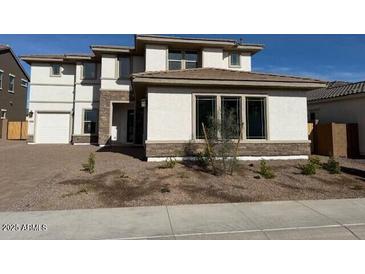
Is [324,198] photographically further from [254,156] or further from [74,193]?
[74,193]

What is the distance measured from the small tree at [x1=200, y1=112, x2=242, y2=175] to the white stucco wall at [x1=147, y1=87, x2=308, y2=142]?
164 centimetres

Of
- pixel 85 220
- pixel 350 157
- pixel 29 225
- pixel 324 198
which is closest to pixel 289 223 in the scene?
pixel 324 198

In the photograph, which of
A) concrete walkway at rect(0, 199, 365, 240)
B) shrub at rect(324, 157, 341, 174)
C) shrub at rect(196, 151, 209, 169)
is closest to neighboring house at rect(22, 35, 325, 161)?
shrub at rect(196, 151, 209, 169)

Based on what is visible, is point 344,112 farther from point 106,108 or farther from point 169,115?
point 106,108

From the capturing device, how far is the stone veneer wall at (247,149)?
10.9m

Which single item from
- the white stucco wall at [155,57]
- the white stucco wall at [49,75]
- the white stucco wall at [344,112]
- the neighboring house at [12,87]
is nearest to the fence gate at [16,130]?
the neighboring house at [12,87]

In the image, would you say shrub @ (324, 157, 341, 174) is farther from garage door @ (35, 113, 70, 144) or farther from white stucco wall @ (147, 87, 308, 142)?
garage door @ (35, 113, 70, 144)

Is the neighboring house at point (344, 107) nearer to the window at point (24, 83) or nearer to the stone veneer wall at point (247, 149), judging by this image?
the stone veneer wall at point (247, 149)

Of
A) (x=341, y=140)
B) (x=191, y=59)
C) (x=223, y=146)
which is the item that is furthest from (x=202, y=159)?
(x=191, y=59)

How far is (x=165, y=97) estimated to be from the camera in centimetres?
1099

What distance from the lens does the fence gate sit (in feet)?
85.3

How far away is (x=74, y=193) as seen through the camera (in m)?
7.25

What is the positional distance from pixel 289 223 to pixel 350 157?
1035 cm

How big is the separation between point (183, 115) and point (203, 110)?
89 centimetres
